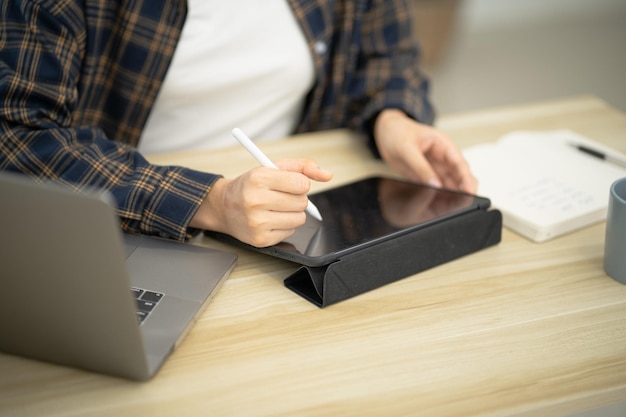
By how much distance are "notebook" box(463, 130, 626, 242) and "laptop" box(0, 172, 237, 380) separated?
45 centimetres

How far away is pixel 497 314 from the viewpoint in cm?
75

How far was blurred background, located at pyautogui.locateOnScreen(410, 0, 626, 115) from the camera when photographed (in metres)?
3.32

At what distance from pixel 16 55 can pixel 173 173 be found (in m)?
0.27

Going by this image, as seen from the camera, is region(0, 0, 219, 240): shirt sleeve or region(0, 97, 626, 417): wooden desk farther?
region(0, 0, 219, 240): shirt sleeve

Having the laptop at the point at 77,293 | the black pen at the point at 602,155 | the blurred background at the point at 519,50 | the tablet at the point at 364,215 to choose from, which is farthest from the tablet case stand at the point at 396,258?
the blurred background at the point at 519,50

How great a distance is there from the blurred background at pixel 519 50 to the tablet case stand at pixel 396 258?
7.81 ft

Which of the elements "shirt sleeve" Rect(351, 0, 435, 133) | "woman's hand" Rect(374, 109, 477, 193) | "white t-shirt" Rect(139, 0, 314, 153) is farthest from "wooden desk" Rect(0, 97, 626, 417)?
"shirt sleeve" Rect(351, 0, 435, 133)

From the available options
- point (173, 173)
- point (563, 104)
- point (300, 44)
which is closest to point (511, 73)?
point (563, 104)

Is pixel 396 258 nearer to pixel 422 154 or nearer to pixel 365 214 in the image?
pixel 365 214

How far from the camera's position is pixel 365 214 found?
86 cm

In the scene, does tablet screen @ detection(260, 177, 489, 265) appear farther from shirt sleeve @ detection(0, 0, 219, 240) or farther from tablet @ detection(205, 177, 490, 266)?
shirt sleeve @ detection(0, 0, 219, 240)

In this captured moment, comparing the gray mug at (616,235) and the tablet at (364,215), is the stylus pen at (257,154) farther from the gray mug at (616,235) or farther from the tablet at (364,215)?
the gray mug at (616,235)

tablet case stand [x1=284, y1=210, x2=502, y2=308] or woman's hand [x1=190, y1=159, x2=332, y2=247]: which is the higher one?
woman's hand [x1=190, y1=159, x2=332, y2=247]

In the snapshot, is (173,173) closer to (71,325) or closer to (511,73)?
(71,325)
